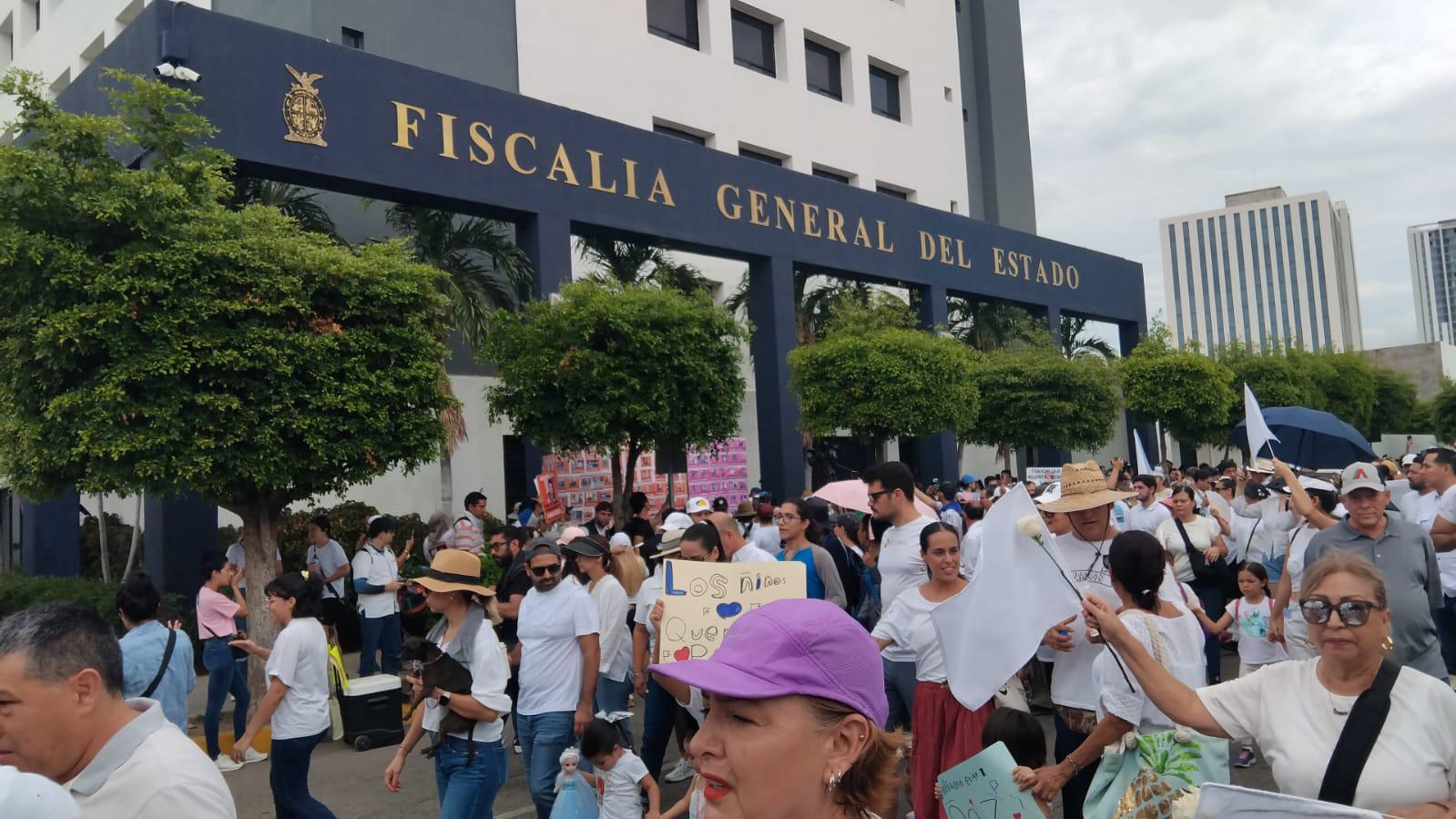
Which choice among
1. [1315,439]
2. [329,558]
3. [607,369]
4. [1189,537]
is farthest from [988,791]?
[1315,439]

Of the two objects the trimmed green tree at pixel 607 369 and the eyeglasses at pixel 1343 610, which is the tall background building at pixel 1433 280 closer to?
Answer: the trimmed green tree at pixel 607 369

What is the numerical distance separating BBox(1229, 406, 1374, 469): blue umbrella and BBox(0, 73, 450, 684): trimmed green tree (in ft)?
33.1

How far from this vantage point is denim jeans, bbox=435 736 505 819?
4.97 meters

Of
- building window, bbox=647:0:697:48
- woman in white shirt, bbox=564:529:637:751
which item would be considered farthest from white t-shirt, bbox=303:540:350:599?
building window, bbox=647:0:697:48

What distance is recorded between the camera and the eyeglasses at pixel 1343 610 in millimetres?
2824

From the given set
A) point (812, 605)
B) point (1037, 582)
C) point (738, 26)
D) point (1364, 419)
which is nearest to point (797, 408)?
point (738, 26)

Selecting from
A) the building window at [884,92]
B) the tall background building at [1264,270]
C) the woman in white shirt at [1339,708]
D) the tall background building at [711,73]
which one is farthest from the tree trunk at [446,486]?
the tall background building at [1264,270]

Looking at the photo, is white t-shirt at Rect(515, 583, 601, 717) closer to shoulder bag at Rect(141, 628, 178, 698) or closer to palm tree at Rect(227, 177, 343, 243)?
shoulder bag at Rect(141, 628, 178, 698)

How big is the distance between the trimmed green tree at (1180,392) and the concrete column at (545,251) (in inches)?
719

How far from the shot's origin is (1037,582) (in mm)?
3814

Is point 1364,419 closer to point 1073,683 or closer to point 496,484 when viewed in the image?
point 496,484

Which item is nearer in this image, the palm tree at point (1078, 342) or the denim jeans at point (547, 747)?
the denim jeans at point (547, 747)

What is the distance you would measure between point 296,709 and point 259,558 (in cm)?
551

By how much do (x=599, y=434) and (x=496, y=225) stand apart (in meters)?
7.83
